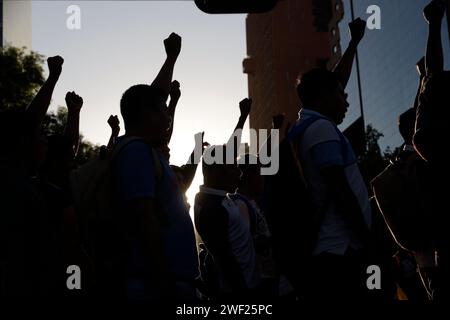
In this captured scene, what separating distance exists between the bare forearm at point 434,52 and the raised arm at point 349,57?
0.52 meters

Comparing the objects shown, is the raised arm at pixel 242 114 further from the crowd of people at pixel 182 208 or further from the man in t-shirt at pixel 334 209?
the man in t-shirt at pixel 334 209

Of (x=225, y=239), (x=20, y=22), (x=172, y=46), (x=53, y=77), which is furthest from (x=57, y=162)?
(x=20, y=22)

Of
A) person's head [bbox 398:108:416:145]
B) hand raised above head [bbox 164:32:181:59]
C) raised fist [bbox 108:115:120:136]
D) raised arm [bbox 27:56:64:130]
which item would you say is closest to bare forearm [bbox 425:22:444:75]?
person's head [bbox 398:108:416:145]

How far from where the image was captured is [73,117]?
202 inches

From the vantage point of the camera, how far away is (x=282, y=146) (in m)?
3.67

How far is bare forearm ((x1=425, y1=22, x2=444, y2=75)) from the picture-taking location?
4066 millimetres

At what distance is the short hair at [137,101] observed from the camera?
132 inches

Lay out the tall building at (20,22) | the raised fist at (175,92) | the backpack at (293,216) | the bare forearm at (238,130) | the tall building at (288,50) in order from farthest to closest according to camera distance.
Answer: the tall building at (288,50), the tall building at (20,22), the bare forearm at (238,130), the raised fist at (175,92), the backpack at (293,216)

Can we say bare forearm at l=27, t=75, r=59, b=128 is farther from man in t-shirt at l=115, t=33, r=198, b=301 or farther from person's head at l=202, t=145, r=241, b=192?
person's head at l=202, t=145, r=241, b=192

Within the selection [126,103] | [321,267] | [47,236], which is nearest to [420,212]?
[321,267]

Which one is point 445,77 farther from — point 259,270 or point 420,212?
point 259,270

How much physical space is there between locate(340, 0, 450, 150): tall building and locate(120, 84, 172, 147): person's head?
57.7m

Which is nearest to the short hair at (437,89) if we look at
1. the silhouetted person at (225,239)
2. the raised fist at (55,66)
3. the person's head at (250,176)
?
the silhouetted person at (225,239)

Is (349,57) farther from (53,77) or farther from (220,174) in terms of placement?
(53,77)
